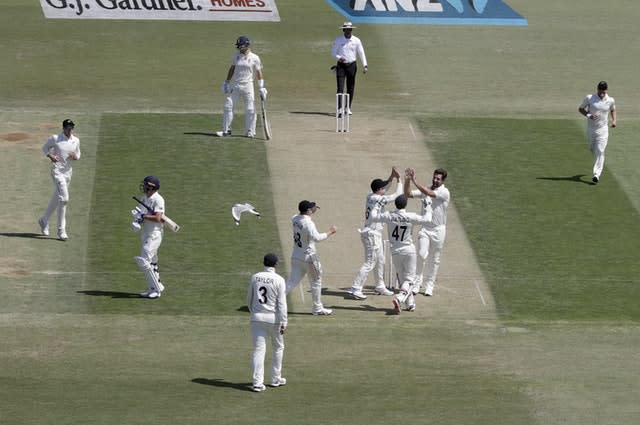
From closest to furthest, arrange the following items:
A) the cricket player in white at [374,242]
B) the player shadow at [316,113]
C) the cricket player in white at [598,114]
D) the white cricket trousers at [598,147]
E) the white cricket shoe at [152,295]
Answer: the cricket player in white at [374,242]
the white cricket shoe at [152,295]
the cricket player in white at [598,114]
the white cricket trousers at [598,147]
the player shadow at [316,113]

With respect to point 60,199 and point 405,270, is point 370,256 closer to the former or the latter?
point 405,270

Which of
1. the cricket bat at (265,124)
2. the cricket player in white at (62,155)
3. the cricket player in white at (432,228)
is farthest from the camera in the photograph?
the cricket bat at (265,124)

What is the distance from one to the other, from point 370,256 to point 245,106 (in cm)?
873

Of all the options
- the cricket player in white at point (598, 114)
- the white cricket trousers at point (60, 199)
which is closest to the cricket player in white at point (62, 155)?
the white cricket trousers at point (60, 199)

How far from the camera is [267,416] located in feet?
68.6

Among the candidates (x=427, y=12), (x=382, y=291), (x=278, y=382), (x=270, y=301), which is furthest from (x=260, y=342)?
(x=427, y=12)

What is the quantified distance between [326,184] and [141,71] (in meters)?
10.2

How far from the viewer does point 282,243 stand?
29.0 metres

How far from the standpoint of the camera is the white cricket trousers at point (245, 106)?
111ft

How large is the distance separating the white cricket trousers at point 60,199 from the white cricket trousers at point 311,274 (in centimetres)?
500

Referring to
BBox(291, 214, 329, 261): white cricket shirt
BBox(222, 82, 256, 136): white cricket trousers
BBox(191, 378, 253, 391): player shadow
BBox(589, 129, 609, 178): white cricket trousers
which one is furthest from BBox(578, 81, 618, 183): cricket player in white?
BBox(191, 378, 253, 391): player shadow

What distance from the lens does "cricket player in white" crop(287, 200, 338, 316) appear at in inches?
977

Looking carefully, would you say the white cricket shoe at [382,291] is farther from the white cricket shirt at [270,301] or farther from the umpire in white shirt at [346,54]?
the umpire in white shirt at [346,54]

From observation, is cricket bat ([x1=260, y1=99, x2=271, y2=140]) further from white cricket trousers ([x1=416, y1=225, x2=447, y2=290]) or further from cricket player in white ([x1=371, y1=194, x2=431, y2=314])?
cricket player in white ([x1=371, y1=194, x2=431, y2=314])
